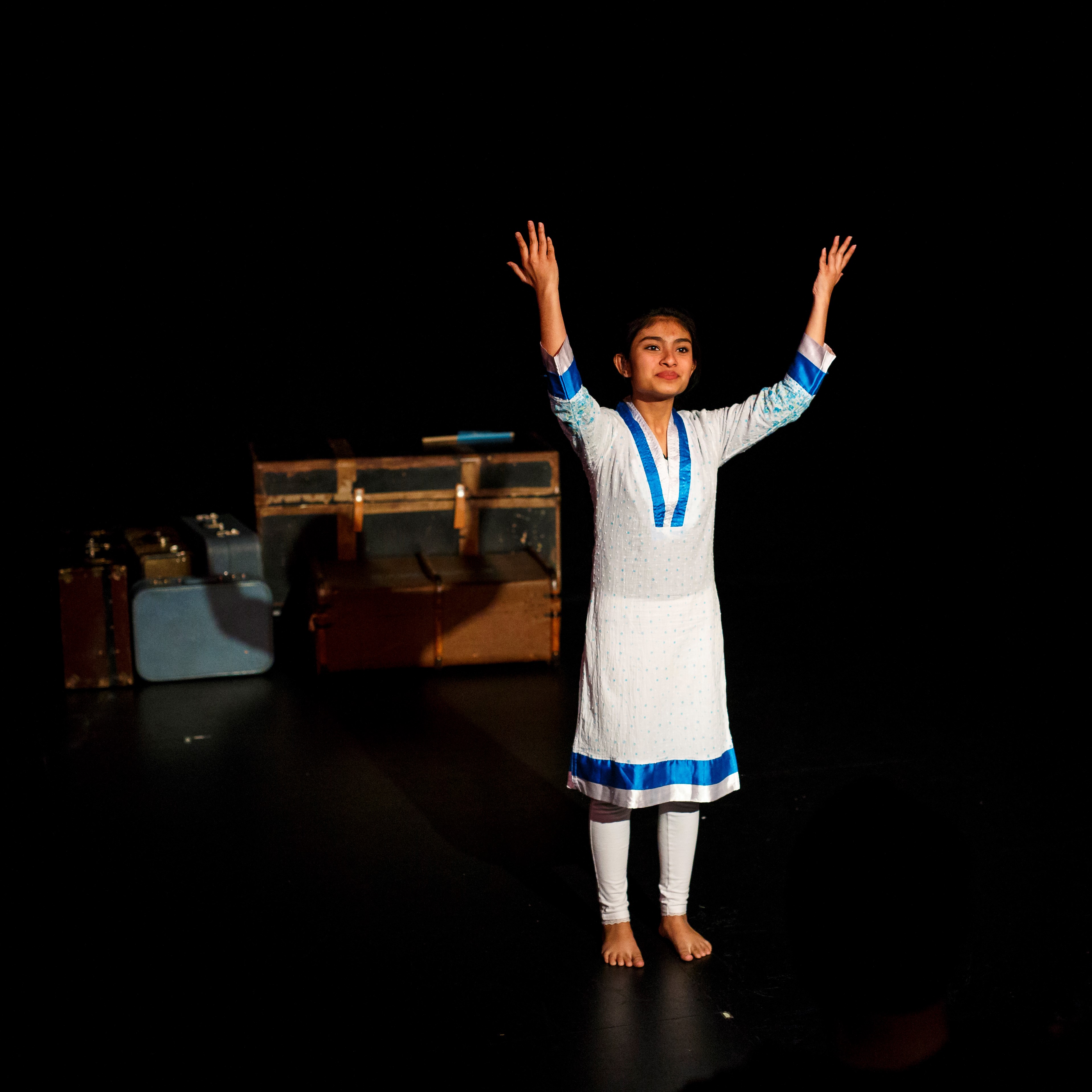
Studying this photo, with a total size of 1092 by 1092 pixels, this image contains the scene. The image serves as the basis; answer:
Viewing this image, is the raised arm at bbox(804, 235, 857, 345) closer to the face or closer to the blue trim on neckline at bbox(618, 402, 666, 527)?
the face

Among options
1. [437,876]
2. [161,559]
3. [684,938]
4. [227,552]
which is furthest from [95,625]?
[684,938]

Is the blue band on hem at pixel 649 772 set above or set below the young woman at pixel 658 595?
below

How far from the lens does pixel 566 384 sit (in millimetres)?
2643

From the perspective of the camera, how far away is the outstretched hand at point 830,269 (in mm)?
2807

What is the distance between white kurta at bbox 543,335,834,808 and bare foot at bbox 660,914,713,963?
1.01 feet

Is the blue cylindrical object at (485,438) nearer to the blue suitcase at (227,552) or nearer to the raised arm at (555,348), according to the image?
the blue suitcase at (227,552)

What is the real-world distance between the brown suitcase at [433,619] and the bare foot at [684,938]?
191 centimetres

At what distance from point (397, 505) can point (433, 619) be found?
0.58 meters

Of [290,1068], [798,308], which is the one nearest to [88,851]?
[290,1068]

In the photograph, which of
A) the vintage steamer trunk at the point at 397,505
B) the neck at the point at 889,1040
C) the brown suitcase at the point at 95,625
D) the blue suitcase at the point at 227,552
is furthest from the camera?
the vintage steamer trunk at the point at 397,505

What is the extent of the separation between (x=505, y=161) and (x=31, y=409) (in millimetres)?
2348

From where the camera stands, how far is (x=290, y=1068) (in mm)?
2541

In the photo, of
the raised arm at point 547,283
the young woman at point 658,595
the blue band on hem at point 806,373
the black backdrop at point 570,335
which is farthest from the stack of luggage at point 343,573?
the raised arm at point 547,283

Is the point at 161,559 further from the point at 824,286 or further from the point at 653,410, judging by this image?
the point at 824,286
